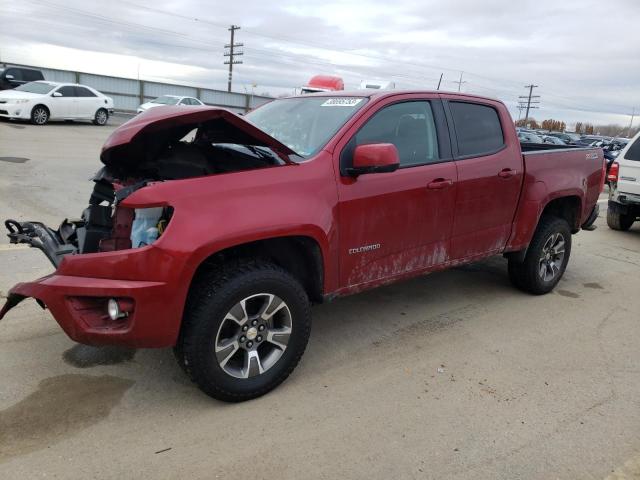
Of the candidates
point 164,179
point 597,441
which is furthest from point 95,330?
point 597,441

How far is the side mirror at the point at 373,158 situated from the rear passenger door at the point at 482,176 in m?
1.05

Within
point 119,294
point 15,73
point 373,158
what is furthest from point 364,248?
point 15,73

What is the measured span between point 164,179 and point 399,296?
2.77m

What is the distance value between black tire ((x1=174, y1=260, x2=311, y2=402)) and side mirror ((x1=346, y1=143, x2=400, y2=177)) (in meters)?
0.82

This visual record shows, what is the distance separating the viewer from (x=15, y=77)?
21.6 m

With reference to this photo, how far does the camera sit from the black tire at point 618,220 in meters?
9.16

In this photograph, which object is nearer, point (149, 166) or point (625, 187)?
point (149, 166)

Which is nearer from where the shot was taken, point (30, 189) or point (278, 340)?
point (278, 340)

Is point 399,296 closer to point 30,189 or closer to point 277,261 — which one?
point 277,261

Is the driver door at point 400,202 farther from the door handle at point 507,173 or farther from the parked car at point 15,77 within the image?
the parked car at point 15,77

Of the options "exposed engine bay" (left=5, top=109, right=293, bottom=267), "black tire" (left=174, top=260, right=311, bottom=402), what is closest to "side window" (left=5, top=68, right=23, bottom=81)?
"exposed engine bay" (left=5, top=109, right=293, bottom=267)

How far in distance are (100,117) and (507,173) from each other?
1939 centimetres

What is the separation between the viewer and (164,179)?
3.07m

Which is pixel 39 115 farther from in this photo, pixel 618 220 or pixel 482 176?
pixel 482 176
